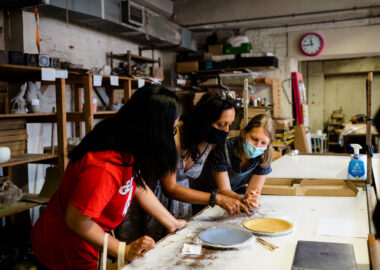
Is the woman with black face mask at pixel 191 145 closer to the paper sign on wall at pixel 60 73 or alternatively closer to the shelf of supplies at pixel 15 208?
the shelf of supplies at pixel 15 208

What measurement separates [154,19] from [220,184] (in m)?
4.13

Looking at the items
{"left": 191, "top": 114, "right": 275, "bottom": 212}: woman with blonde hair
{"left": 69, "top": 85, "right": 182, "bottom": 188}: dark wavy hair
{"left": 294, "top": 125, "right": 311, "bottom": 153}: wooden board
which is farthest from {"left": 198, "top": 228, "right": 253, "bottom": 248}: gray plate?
{"left": 294, "top": 125, "right": 311, "bottom": 153}: wooden board

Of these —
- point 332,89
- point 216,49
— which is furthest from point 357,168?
point 332,89

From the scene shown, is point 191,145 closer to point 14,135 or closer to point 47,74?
point 47,74

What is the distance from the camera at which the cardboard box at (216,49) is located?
7.18 meters

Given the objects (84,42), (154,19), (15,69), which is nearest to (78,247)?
(15,69)

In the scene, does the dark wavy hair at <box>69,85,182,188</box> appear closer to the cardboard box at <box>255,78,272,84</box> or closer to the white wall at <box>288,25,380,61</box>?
the cardboard box at <box>255,78,272,84</box>

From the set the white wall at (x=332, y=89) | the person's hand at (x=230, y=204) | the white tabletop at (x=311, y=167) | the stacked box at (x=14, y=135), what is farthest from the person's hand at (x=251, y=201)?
the white wall at (x=332, y=89)

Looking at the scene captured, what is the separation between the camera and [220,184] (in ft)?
7.22

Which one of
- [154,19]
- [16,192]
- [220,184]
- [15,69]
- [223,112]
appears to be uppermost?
[154,19]

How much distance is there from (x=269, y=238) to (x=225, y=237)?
204 millimetres

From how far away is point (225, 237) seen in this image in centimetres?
154

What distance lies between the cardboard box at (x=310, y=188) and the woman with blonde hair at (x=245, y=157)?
6.3 inches

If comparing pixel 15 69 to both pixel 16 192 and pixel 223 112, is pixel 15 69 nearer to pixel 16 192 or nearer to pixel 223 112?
pixel 16 192
